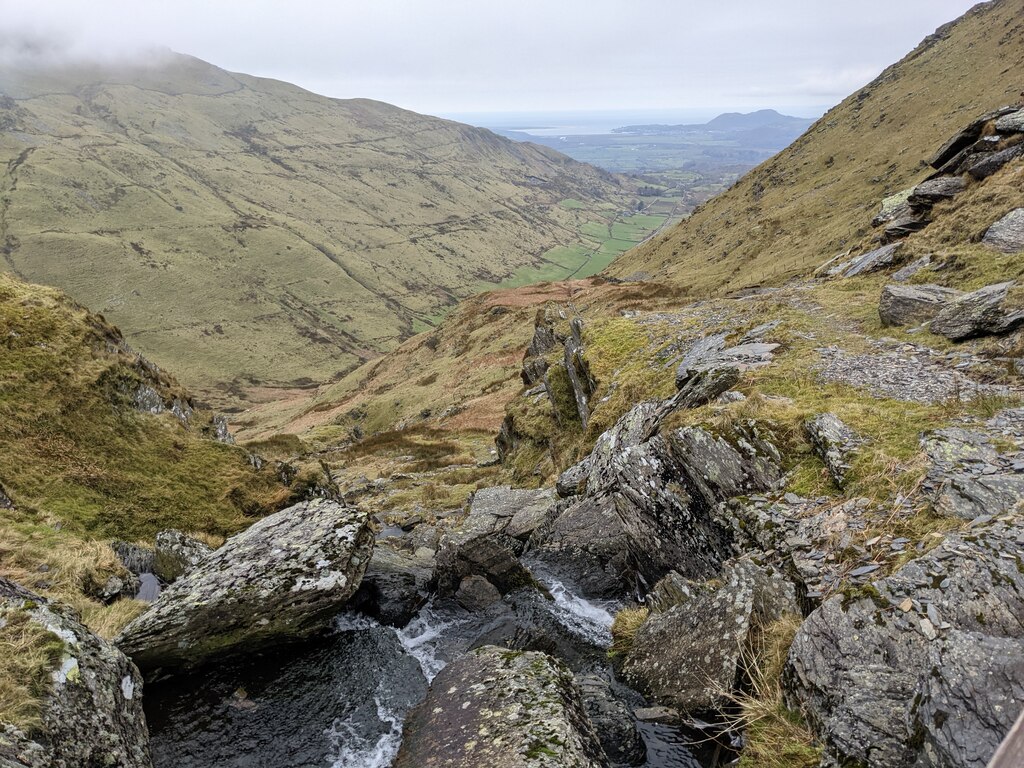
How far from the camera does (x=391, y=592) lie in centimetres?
1744

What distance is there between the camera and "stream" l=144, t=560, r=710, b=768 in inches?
439

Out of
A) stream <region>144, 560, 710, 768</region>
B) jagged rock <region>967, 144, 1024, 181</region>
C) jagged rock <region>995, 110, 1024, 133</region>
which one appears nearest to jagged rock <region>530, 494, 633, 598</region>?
stream <region>144, 560, 710, 768</region>

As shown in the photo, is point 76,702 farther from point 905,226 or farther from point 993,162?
point 993,162

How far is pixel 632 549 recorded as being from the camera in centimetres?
1614

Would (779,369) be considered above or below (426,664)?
above

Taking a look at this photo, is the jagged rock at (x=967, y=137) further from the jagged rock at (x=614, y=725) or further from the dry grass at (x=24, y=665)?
the dry grass at (x=24, y=665)

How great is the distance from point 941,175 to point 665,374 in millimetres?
26313

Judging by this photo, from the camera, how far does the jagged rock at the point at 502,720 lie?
30.4ft

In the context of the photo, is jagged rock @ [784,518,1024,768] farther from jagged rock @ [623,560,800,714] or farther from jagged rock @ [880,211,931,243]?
jagged rock @ [880,211,931,243]

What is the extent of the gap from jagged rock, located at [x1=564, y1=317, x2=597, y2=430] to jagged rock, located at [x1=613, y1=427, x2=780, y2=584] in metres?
11.2

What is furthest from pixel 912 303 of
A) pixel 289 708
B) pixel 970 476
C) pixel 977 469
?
pixel 289 708

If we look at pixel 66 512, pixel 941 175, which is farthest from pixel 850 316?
pixel 66 512

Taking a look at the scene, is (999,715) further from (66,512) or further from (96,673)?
(66,512)

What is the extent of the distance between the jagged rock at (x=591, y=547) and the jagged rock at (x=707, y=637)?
4.78 m
